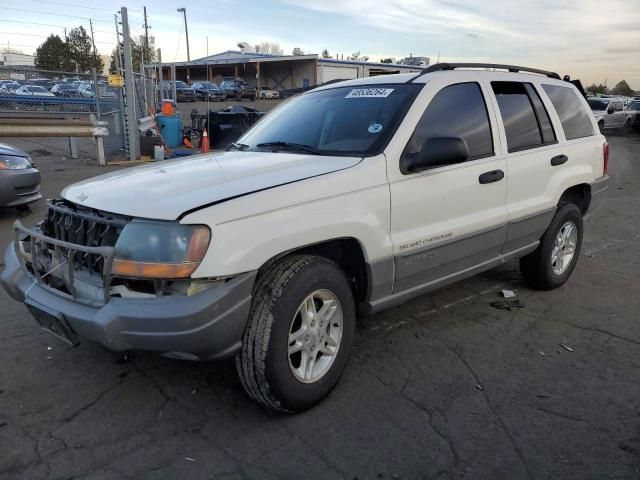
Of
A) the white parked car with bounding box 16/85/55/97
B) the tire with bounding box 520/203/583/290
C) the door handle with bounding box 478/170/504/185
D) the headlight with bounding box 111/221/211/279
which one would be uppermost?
the white parked car with bounding box 16/85/55/97

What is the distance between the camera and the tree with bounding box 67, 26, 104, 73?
6731cm

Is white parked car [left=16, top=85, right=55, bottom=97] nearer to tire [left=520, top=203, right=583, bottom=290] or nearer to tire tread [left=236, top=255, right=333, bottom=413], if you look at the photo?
tire [left=520, top=203, right=583, bottom=290]

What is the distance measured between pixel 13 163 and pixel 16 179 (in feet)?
0.96

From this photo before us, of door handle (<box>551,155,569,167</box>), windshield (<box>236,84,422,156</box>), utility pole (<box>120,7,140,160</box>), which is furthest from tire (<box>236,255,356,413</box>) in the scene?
utility pole (<box>120,7,140,160</box>)

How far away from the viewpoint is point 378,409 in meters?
3.10

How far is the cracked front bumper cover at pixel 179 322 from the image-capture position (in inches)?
99.3

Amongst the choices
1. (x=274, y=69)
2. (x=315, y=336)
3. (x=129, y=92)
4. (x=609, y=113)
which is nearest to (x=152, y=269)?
(x=315, y=336)

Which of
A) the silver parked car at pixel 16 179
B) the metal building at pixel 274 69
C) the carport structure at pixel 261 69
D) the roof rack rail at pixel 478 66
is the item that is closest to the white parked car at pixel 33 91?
the silver parked car at pixel 16 179

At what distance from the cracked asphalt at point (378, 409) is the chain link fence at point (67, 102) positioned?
11089 millimetres

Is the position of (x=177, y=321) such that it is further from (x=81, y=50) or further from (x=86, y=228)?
(x=81, y=50)

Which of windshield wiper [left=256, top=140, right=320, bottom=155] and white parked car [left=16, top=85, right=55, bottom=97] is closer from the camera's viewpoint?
windshield wiper [left=256, top=140, right=320, bottom=155]

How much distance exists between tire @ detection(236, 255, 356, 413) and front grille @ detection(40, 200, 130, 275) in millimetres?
788

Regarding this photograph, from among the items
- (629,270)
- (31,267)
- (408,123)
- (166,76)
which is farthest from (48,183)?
(166,76)

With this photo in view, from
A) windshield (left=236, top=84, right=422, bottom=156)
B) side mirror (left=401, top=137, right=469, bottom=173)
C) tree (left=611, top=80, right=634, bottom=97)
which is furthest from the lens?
tree (left=611, top=80, right=634, bottom=97)
